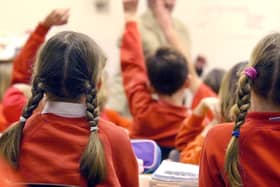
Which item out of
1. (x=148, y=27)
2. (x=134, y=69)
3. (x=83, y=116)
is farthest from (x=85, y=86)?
(x=148, y=27)

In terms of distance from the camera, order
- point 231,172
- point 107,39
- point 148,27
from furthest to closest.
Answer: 1. point 107,39
2. point 148,27
3. point 231,172

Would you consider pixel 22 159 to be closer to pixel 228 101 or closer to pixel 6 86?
pixel 228 101

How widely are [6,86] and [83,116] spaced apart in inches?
55.7

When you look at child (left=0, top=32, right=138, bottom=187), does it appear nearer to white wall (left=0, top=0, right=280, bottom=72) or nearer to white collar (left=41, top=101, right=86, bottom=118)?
white collar (left=41, top=101, right=86, bottom=118)

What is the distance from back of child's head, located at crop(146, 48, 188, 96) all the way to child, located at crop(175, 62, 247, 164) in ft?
0.69

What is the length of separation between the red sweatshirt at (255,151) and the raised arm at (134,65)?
35.0 inches

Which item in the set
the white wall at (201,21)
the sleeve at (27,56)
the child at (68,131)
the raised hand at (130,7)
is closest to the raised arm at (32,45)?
the sleeve at (27,56)

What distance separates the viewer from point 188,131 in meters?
2.19

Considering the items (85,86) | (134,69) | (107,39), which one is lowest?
(107,39)

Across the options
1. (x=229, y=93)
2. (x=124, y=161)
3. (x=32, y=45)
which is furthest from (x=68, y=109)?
(x=32, y=45)

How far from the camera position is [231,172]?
140 centimetres

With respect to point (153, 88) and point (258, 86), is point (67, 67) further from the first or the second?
point (153, 88)

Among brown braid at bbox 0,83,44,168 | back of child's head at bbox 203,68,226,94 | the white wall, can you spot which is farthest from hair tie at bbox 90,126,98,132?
the white wall

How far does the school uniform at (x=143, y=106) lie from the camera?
7.59 ft
